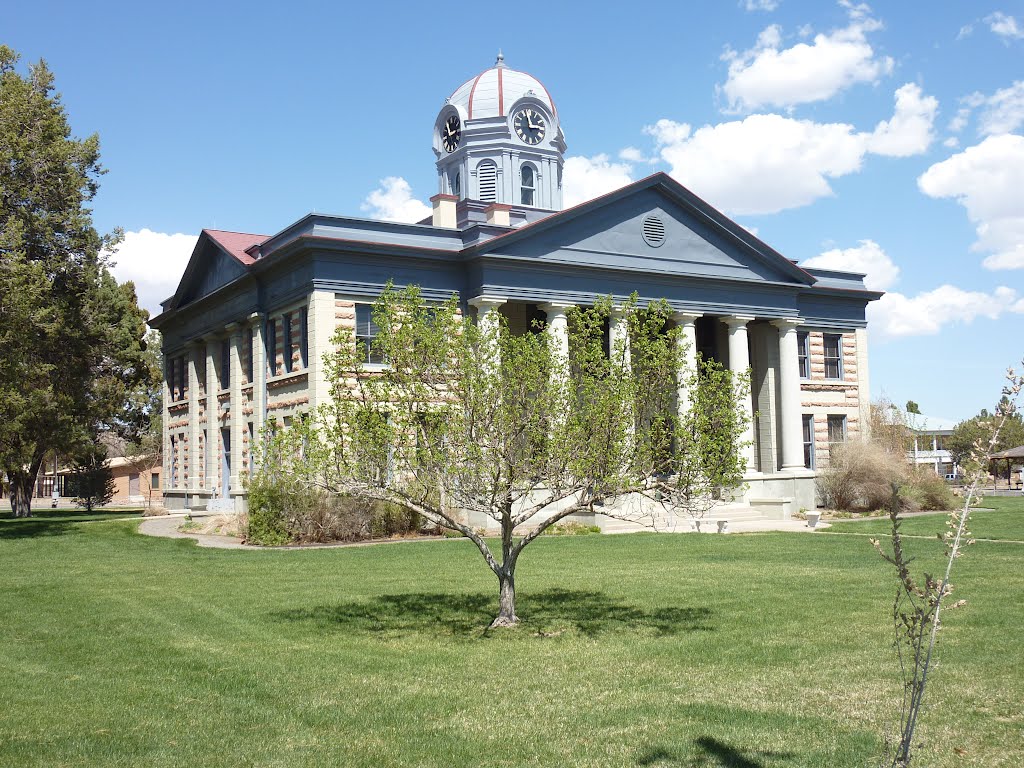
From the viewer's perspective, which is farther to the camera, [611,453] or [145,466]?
[145,466]

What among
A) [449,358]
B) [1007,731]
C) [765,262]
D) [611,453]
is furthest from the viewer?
[765,262]

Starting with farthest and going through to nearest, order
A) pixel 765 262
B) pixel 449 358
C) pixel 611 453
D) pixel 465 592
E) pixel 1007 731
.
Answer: pixel 765 262, pixel 465 592, pixel 449 358, pixel 611 453, pixel 1007 731

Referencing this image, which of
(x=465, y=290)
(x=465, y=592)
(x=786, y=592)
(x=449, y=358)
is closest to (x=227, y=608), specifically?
(x=465, y=592)

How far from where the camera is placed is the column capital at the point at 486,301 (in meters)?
31.2

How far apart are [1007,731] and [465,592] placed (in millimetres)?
9249

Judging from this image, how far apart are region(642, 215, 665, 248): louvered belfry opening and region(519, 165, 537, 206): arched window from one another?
1228cm

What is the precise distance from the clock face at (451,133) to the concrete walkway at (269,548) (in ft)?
68.6

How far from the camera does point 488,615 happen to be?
13.4m

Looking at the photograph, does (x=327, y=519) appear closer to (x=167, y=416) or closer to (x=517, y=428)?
(x=517, y=428)

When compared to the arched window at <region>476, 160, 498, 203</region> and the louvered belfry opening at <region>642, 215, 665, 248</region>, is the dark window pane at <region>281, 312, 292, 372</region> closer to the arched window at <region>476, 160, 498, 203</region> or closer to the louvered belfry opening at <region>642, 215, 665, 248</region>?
the louvered belfry opening at <region>642, 215, 665, 248</region>

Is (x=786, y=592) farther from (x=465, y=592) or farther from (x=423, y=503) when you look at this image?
(x=423, y=503)

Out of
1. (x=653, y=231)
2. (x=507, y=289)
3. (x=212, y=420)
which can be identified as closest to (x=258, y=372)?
(x=212, y=420)

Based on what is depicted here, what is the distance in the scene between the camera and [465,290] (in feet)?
106

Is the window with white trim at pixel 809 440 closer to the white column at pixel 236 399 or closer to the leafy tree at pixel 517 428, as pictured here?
the white column at pixel 236 399
